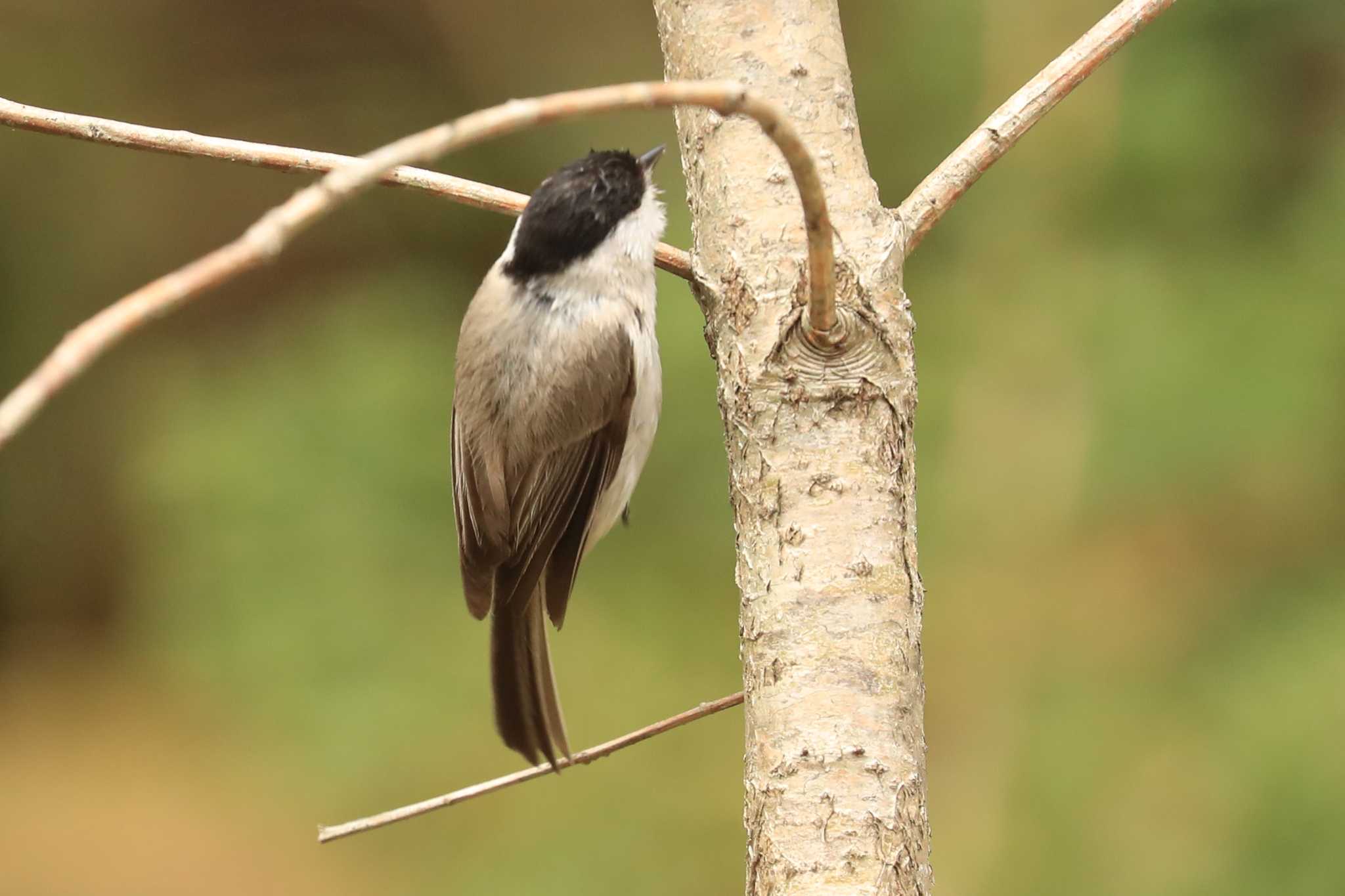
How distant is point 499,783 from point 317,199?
0.77 m

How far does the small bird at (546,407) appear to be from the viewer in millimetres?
1961

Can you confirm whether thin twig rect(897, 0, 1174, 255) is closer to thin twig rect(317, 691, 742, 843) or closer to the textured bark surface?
the textured bark surface

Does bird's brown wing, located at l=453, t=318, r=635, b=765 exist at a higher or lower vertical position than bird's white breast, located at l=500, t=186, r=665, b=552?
lower

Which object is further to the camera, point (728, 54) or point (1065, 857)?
point (1065, 857)

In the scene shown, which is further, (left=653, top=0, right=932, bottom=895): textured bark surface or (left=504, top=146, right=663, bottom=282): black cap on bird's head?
(left=504, top=146, right=663, bottom=282): black cap on bird's head

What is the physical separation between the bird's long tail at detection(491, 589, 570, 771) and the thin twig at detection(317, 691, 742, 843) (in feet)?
1.94

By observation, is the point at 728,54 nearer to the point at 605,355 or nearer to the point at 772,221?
the point at 772,221

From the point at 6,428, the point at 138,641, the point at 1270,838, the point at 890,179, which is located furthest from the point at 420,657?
the point at 6,428

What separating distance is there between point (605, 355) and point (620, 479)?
23 cm

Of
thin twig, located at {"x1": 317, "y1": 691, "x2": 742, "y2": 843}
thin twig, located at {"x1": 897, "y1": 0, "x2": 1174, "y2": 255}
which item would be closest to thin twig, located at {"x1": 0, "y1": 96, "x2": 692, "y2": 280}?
thin twig, located at {"x1": 897, "y1": 0, "x2": 1174, "y2": 255}

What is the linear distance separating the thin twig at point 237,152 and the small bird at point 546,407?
1.92 ft

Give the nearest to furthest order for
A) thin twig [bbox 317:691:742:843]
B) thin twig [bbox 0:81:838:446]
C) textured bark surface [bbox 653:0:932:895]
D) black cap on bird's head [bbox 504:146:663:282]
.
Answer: thin twig [bbox 0:81:838:446]
textured bark surface [bbox 653:0:932:895]
thin twig [bbox 317:691:742:843]
black cap on bird's head [bbox 504:146:663:282]

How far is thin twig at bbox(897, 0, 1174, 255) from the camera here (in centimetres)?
124

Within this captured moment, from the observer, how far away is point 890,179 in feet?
10.6
